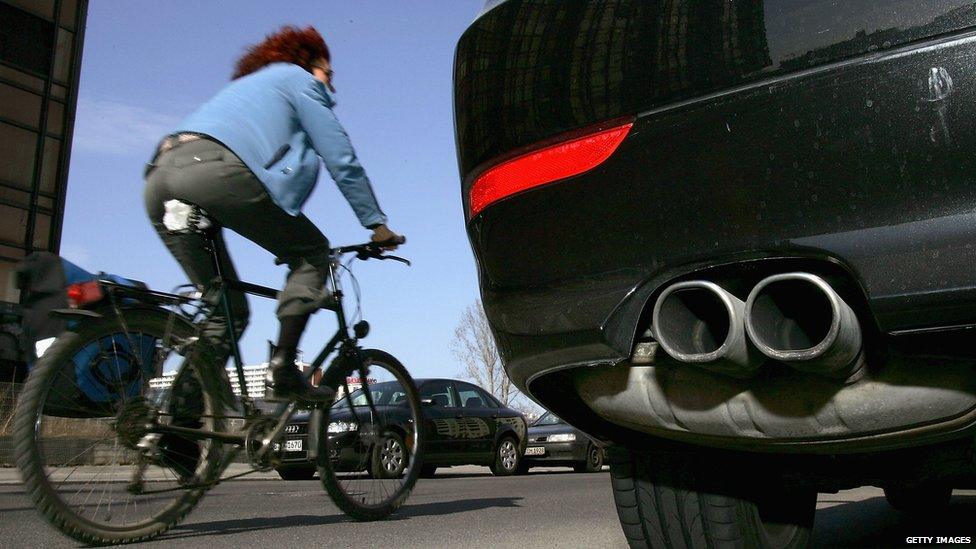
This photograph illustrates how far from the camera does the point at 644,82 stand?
2293 millimetres

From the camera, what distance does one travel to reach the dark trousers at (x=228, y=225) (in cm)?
362

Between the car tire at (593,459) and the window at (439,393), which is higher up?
the window at (439,393)

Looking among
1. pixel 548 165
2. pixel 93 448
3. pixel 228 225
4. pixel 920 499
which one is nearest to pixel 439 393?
pixel 920 499

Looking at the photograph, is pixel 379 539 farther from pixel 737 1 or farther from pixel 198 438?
pixel 737 1

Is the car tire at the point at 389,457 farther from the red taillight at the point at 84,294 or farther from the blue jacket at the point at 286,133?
the red taillight at the point at 84,294

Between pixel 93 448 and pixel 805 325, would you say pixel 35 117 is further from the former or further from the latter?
pixel 805 325

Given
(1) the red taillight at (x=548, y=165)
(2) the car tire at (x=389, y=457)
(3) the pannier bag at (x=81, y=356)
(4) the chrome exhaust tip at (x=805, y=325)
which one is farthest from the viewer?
(2) the car tire at (x=389, y=457)

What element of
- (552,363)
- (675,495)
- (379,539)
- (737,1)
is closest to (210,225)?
(379,539)

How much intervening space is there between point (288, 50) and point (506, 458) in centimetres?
1155

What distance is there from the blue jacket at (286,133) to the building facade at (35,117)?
19281 millimetres

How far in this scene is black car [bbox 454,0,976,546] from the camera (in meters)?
1.97

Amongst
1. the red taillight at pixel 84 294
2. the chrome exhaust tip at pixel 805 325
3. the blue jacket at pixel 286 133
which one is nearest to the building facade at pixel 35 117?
the blue jacket at pixel 286 133

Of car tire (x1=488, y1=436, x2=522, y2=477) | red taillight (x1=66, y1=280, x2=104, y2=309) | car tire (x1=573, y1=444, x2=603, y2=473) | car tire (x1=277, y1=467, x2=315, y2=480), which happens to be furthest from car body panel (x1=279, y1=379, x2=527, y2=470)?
red taillight (x1=66, y1=280, x2=104, y2=309)

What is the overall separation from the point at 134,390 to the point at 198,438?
1.07 feet
